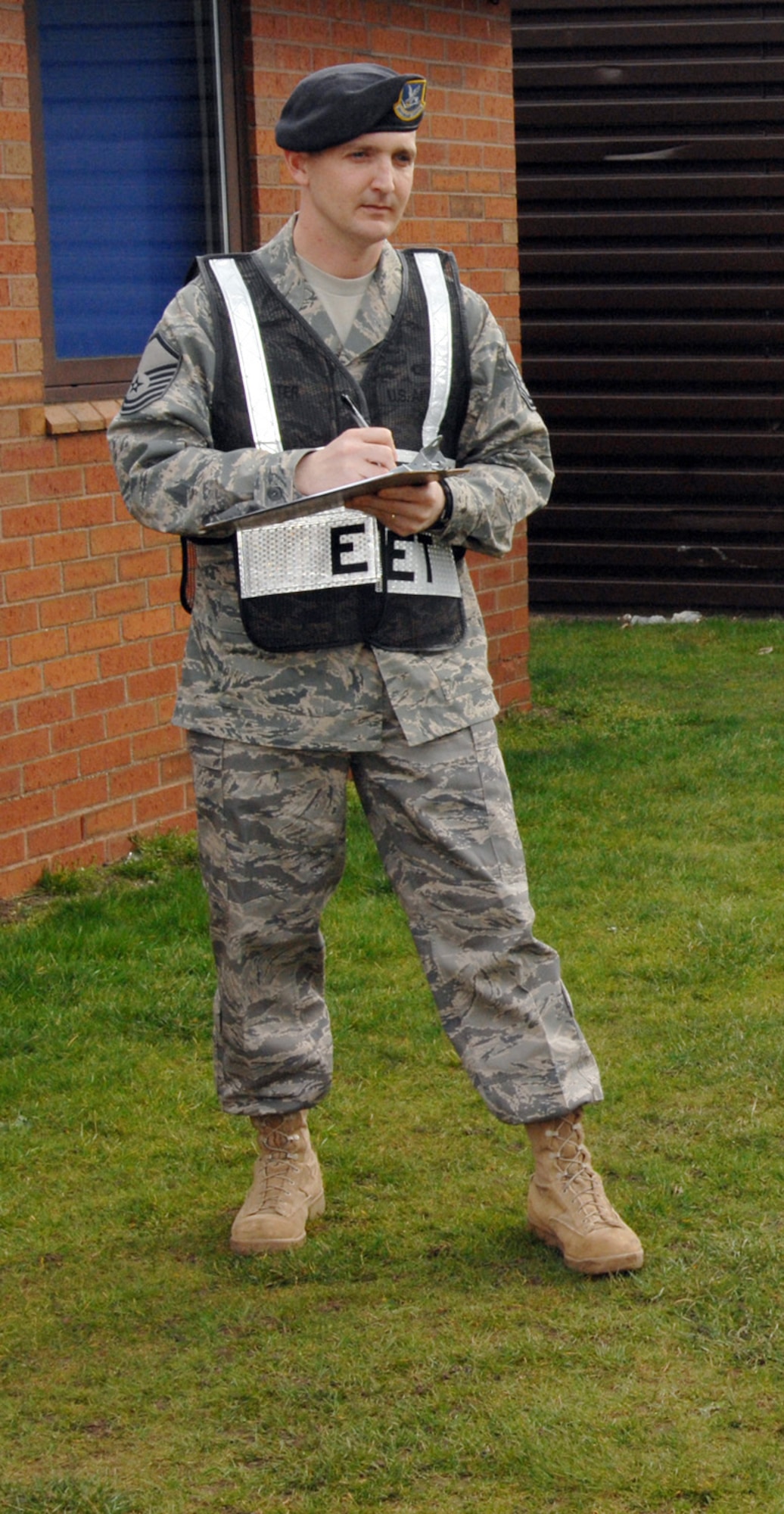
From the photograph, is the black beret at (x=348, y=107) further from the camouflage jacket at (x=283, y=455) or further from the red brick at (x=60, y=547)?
the red brick at (x=60, y=547)

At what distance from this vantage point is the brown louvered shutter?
10547mm

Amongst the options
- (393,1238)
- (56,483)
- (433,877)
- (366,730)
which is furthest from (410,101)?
(56,483)

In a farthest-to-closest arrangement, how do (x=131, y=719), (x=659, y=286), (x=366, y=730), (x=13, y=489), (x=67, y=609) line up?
(x=659, y=286), (x=131, y=719), (x=67, y=609), (x=13, y=489), (x=366, y=730)

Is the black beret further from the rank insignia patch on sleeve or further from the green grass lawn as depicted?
the green grass lawn

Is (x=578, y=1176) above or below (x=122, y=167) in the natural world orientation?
below

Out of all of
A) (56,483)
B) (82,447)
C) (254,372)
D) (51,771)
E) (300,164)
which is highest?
(300,164)

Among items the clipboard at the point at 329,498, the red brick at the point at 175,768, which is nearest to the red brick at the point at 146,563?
the red brick at the point at 175,768

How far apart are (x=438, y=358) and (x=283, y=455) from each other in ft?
1.38

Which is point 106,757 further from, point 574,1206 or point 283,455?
point 283,455

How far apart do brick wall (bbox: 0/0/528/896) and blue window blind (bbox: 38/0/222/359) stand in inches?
8.1

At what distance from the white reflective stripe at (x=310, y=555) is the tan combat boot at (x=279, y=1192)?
104cm

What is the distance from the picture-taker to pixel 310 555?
11.0 ft

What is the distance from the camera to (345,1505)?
2877mm

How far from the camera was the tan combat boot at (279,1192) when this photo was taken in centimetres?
371
